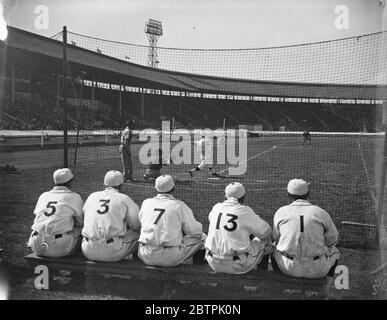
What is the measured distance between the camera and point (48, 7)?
18.0ft

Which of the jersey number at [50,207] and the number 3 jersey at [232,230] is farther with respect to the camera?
A: the jersey number at [50,207]

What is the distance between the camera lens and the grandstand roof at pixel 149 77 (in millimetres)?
17875

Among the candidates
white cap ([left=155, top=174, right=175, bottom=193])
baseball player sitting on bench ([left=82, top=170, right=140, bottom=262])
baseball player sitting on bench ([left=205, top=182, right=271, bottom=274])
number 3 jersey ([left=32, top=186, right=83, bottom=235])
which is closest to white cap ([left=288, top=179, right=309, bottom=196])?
baseball player sitting on bench ([left=205, top=182, right=271, bottom=274])

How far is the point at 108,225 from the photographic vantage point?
4.01 meters

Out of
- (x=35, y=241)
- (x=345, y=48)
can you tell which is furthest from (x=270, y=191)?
(x=35, y=241)

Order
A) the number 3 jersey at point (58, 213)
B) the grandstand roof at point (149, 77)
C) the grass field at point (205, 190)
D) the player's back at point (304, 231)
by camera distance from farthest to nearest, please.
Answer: the grandstand roof at point (149, 77) → the grass field at point (205, 190) → the number 3 jersey at point (58, 213) → the player's back at point (304, 231)

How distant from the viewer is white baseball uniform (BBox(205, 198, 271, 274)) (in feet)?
12.5

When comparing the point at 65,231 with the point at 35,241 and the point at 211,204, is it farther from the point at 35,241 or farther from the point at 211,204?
the point at 211,204

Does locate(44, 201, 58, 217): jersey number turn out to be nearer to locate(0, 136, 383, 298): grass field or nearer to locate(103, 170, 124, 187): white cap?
locate(103, 170, 124, 187): white cap

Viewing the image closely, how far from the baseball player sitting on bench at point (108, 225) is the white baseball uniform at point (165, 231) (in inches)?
7.9

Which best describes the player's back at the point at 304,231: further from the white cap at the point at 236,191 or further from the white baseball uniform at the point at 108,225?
the white baseball uniform at the point at 108,225

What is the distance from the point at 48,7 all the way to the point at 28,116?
23452 millimetres

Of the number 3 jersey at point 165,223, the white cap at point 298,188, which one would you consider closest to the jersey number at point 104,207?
the number 3 jersey at point 165,223

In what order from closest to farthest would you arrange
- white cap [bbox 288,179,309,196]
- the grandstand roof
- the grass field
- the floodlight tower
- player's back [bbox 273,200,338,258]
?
player's back [bbox 273,200,338,258], white cap [bbox 288,179,309,196], the grass field, the floodlight tower, the grandstand roof
